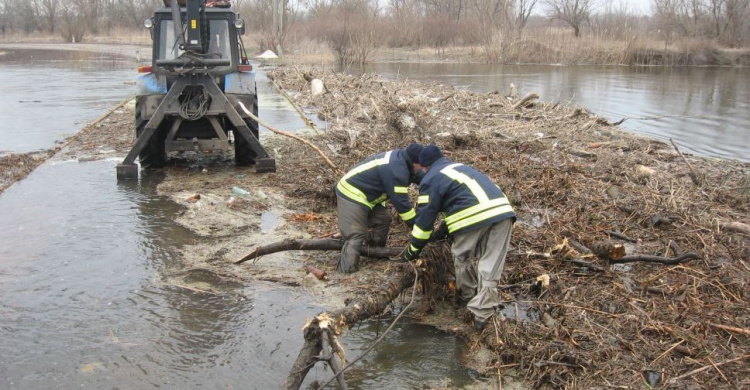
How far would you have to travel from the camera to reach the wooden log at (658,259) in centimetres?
582

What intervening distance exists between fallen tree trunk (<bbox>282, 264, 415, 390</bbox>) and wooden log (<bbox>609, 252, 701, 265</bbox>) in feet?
7.07

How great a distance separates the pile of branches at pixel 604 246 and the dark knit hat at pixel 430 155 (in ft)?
2.90

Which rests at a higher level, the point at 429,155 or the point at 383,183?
the point at 429,155

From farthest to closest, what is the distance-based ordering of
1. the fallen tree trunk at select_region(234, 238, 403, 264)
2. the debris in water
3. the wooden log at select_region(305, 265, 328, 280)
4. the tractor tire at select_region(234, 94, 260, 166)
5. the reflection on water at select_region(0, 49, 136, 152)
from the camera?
the reflection on water at select_region(0, 49, 136, 152)
the tractor tire at select_region(234, 94, 260, 166)
the debris in water
the fallen tree trunk at select_region(234, 238, 403, 264)
the wooden log at select_region(305, 265, 328, 280)

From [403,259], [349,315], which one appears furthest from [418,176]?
[349,315]

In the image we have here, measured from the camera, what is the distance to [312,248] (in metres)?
6.32

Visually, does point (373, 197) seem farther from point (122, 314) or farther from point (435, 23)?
point (435, 23)

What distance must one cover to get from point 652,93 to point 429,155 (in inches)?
846

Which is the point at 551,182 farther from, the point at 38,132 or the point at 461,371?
the point at 38,132

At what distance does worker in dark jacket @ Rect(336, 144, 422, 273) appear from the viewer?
5555mm

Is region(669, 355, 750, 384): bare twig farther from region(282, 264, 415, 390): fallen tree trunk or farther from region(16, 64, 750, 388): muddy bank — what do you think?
region(282, 264, 415, 390): fallen tree trunk

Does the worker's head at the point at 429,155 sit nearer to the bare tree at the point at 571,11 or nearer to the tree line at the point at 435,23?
the tree line at the point at 435,23

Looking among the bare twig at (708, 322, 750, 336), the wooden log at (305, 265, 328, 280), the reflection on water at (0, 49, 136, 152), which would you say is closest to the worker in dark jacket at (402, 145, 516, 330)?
the wooden log at (305, 265, 328, 280)

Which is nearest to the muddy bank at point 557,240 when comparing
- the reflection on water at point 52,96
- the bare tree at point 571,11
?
the reflection on water at point 52,96
